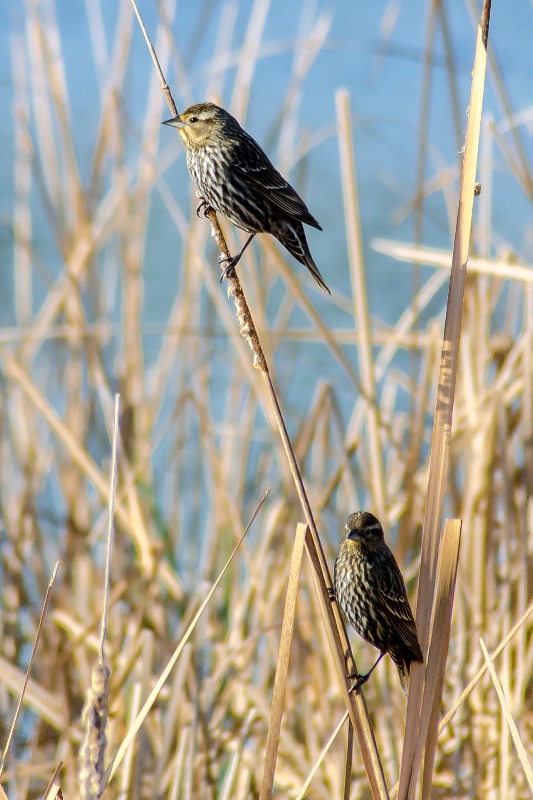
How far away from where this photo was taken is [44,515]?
3.18m

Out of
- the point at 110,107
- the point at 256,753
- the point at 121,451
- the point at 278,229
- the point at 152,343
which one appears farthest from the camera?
the point at 152,343

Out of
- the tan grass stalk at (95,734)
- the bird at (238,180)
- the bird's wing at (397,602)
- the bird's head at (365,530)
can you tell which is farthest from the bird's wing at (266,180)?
the tan grass stalk at (95,734)

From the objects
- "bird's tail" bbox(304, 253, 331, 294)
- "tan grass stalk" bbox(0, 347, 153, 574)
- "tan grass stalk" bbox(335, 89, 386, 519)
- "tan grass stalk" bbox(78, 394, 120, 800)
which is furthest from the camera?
"tan grass stalk" bbox(0, 347, 153, 574)

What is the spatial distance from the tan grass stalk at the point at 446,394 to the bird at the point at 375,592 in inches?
21.8

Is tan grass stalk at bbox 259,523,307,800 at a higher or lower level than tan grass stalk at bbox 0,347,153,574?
lower

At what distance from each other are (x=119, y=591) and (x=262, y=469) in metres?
0.68

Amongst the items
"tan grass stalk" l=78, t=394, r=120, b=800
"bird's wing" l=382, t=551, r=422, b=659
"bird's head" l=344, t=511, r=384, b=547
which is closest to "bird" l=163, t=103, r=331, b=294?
"bird's head" l=344, t=511, r=384, b=547

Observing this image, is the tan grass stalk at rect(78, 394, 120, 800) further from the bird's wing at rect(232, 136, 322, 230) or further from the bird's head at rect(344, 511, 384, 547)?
the bird's wing at rect(232, 136, 322, 230)

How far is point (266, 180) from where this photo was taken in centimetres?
264

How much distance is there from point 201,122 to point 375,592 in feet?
4.50

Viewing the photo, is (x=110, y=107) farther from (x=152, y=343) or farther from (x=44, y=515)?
(x=152, y=343)

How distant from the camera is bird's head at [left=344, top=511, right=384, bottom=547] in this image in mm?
2076

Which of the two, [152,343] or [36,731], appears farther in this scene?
[152,343]

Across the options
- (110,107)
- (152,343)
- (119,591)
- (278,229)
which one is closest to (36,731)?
(119,591)
